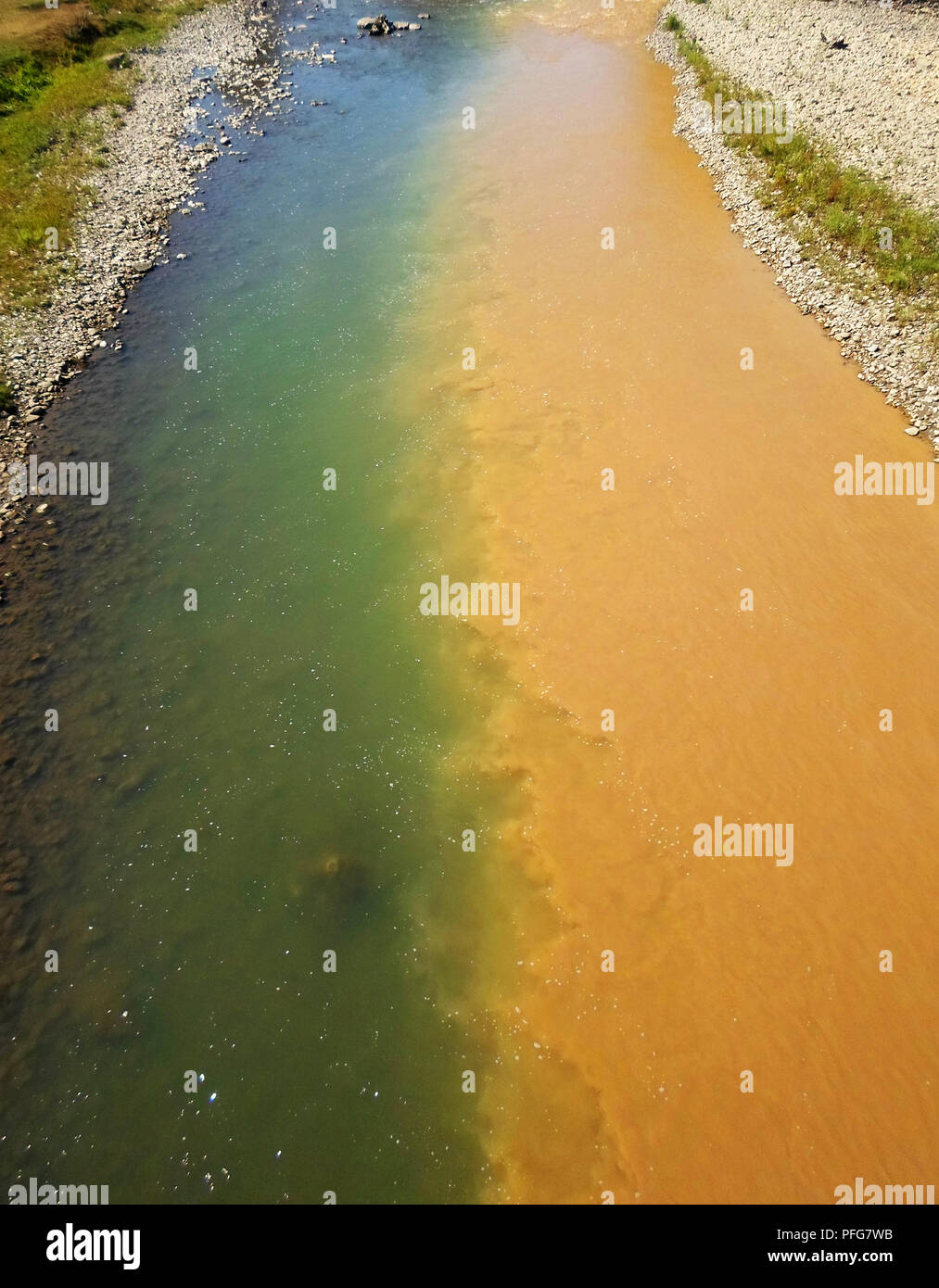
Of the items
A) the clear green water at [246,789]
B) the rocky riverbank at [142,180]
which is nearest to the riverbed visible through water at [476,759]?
the clear green water at [246,789]

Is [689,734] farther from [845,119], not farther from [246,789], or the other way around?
[845,119]

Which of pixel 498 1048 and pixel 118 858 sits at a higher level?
pixel 118 858

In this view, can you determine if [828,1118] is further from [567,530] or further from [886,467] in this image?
[886,467]

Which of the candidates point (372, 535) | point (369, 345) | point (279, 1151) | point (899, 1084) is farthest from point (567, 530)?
point (279, 1151)

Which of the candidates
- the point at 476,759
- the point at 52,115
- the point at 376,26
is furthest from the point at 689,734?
Answer: the point at 376,26

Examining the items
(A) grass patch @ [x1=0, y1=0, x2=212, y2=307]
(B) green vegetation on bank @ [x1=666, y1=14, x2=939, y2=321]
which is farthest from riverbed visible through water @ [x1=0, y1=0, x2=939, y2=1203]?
(A) grass patch @ [x1=0, y1=0, x2=212, y2=307]

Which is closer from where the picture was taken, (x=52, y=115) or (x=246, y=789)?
(x=246, y=789)
